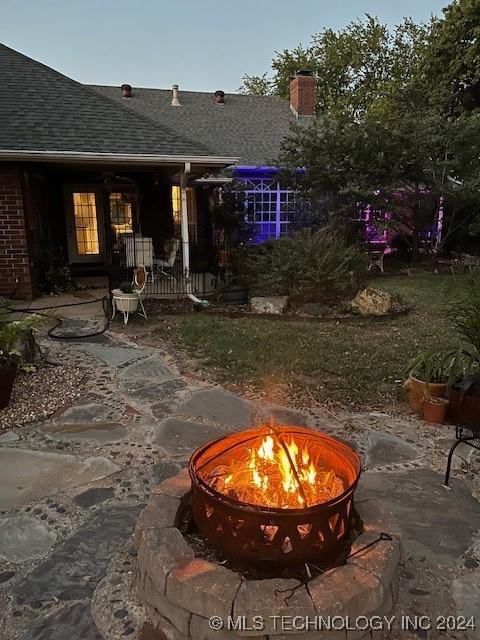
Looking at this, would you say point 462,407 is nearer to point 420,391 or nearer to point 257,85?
point 420,391

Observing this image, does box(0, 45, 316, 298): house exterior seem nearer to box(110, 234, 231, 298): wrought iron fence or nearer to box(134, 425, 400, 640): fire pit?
box(110, 234, 231, 298): wrought iron fence

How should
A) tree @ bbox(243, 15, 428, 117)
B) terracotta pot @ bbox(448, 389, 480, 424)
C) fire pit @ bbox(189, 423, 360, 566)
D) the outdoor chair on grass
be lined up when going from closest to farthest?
fire pit @ bbox(189, 423, 360, 566)
terracotta pot @ bbox(448, 389, 480, 424)
the outdoor chair on grass
tree @ bbox(243, 15, 428, 117)

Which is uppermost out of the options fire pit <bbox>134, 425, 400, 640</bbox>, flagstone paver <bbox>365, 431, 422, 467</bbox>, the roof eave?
the roof eave

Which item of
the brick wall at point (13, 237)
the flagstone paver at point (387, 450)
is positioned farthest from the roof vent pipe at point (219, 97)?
the flagstone paver at point (387, 450)

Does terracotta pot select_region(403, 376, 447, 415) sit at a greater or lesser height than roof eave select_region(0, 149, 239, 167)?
lesser

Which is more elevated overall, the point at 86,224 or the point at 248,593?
the point at 86,224

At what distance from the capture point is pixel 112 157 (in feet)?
24.7

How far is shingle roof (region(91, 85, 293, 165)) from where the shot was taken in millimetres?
14734

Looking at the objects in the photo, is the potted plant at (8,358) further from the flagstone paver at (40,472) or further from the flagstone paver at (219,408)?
the flagstone paver at (219,408)

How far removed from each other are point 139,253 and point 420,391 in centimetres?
591

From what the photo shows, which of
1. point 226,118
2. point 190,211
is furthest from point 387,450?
point 226,118

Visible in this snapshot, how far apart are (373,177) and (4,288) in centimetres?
868

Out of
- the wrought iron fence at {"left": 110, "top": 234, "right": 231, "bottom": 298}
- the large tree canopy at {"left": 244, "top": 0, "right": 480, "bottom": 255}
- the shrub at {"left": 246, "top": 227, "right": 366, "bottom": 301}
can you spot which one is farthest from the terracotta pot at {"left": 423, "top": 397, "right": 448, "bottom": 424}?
the large tree canopy at {"left": 244, "top": 0, "right": 480, "bottom": 255}

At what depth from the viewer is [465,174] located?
12211 millimetres
